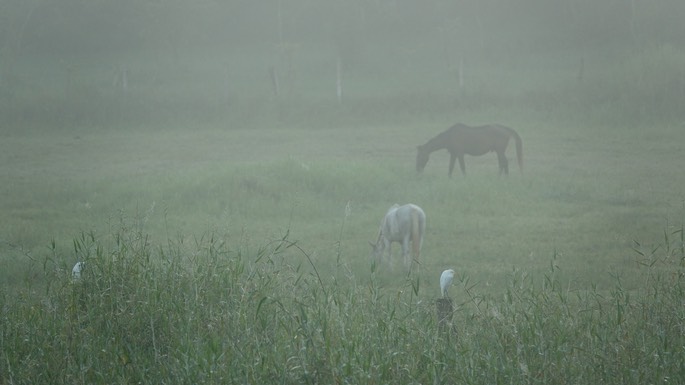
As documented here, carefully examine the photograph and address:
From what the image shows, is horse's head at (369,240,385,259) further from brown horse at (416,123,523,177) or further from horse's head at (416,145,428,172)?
brown horse at (416,123,523,177)

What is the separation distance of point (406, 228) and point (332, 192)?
5.27 m

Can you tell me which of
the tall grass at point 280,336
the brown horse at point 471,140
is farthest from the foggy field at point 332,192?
the brown horse at point 471,140

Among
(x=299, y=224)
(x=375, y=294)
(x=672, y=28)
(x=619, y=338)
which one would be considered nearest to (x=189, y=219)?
(x=299, y=224)

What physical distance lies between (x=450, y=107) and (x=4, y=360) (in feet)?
79.2

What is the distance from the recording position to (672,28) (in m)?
25.8

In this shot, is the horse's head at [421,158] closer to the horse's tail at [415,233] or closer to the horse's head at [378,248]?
the horse's head at [378,248]

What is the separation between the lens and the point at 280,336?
17.5ft

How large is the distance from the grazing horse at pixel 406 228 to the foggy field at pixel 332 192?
319 mm

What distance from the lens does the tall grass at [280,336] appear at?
4738mm

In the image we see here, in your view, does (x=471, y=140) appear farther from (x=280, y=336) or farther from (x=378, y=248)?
(x=280, y=336)

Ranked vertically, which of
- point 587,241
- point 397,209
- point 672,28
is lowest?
point 587,241

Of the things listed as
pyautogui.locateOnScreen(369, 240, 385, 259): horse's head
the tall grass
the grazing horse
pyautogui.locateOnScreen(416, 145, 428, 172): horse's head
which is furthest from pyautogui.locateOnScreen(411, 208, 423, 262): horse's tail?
pyautogui.locateOnScreen(416, 145, 428, 172): horse's head

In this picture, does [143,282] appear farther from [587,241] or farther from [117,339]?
[587,241]

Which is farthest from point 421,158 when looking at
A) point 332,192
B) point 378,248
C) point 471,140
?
point 378,248
